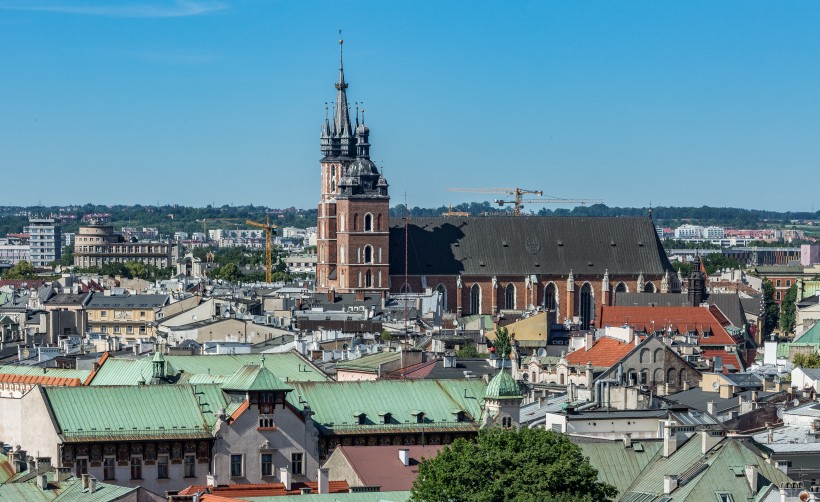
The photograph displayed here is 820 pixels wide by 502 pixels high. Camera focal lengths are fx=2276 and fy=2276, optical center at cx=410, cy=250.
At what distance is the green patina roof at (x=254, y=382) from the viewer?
6531cm

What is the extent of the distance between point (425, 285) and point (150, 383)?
10208cm

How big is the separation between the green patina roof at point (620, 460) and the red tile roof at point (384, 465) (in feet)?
14.4

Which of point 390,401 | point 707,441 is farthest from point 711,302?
point 707,441

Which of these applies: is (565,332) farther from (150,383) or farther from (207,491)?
(207,491)

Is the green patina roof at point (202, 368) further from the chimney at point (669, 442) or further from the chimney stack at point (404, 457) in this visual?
the chimney at point (669, 442)

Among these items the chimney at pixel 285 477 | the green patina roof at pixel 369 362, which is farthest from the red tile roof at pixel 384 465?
the green patina roof at pixel 369 362

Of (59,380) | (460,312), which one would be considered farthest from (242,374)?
(460,312)

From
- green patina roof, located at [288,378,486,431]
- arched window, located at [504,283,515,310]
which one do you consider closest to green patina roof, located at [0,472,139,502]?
green patina roof, located at [288,378,486,431]

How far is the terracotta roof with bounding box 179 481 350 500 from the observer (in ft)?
194

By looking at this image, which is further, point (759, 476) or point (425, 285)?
point (425, 285)

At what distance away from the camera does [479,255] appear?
589 ft

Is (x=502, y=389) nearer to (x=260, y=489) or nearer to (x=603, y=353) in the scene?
(x=260, y=489)

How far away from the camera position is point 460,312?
563ft

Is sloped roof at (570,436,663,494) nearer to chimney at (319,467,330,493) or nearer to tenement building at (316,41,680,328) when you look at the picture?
chimney at (319,467,330,493)
